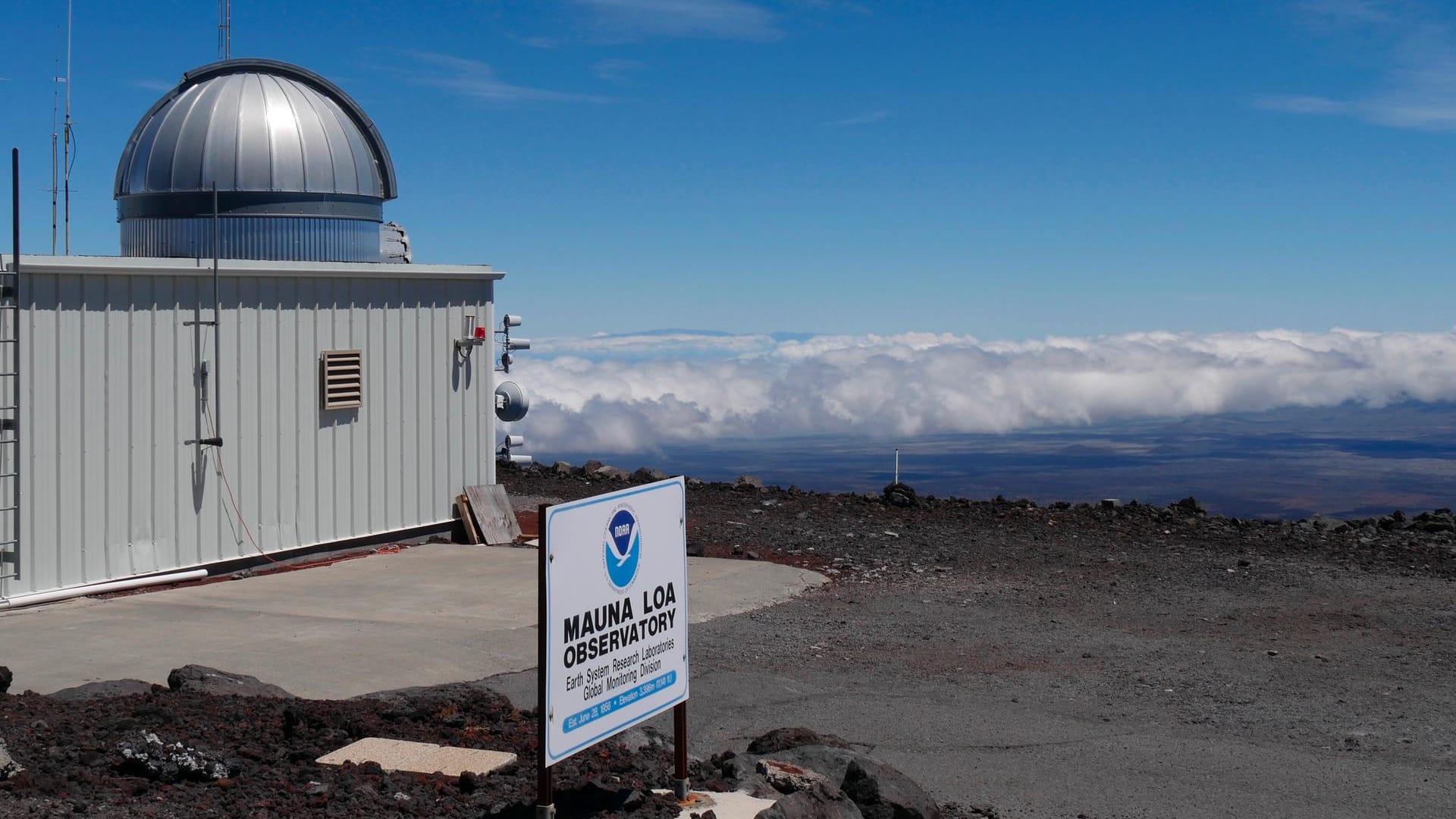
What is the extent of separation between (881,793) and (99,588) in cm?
815

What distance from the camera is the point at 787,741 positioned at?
637 cm

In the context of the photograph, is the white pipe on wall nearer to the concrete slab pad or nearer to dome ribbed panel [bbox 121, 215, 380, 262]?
dome ribbed panel [bbox 121, 215, 380, 262]

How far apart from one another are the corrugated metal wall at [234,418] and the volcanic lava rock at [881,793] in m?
7.96

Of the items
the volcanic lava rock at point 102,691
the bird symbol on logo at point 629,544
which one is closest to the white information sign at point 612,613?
the bird symbol on logo at point 629,544

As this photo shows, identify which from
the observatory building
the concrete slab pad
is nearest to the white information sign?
the concrete slab pad

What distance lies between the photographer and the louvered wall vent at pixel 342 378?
1332 cm

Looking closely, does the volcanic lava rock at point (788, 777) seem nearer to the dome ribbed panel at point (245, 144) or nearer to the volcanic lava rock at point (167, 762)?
the volcanic lava rock at point (167, 762)

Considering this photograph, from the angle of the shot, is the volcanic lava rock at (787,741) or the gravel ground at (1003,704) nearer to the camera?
the gravel ground at (1003,704)

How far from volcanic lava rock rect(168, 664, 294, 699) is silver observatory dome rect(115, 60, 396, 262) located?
8.00 meters

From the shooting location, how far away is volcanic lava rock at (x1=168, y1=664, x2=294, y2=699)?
6.85 m

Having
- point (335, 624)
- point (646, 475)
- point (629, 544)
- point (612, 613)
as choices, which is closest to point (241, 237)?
point (335, 624)

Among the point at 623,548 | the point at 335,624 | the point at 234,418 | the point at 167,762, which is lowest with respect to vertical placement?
the point at 335,624

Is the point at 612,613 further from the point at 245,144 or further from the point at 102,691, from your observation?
the point at 245,144

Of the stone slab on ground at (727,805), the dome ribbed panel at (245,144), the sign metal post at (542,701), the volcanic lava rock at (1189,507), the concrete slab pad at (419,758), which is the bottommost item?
the stone slab on ground at (727,805)
